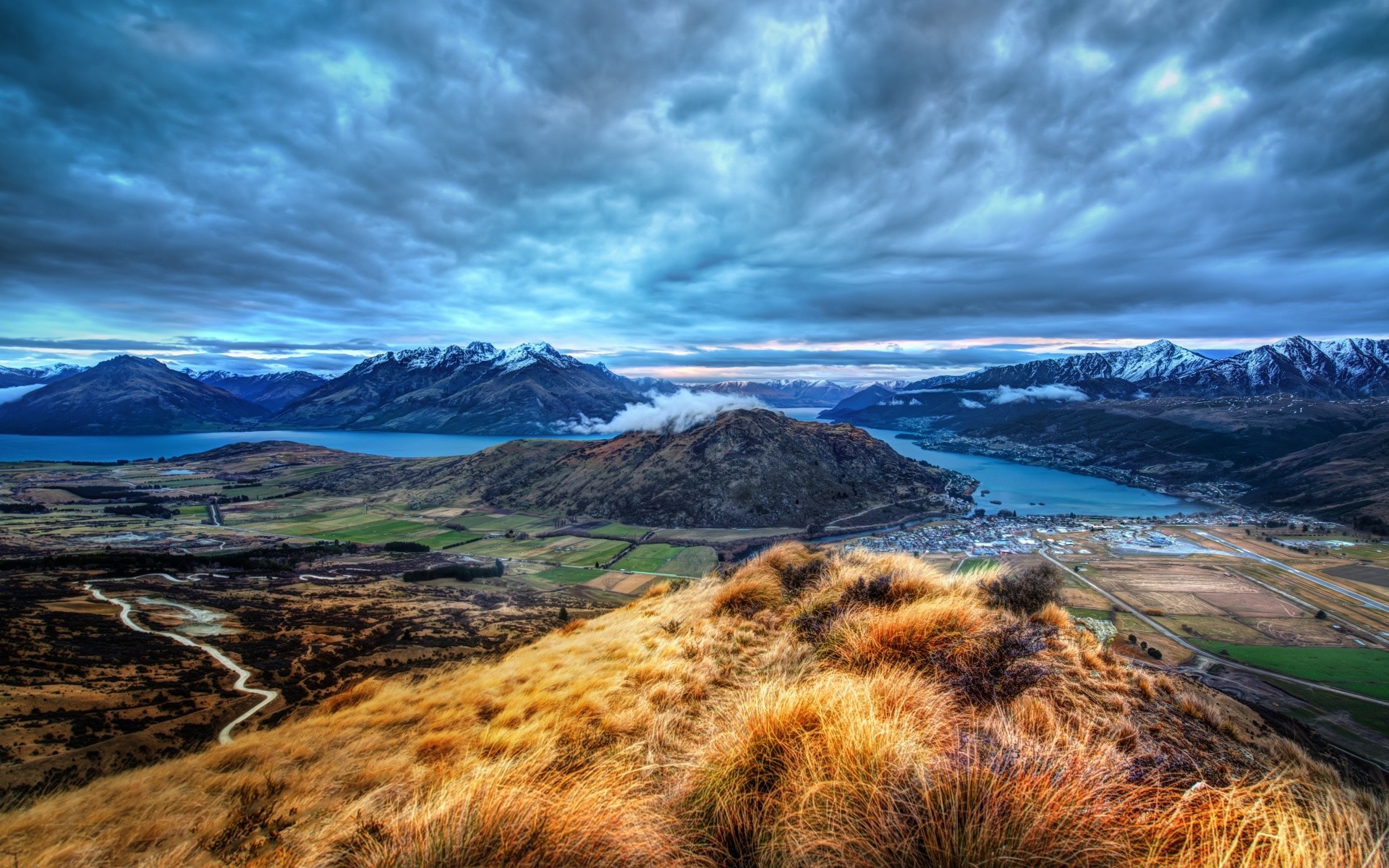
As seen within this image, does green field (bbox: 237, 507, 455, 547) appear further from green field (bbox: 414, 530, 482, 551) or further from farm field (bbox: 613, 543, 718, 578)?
farm field (bbox: 613, 543, 718, 578)

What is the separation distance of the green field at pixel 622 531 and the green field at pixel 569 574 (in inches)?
929

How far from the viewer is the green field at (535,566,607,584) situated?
61.8m

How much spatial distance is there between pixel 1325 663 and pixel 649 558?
226 ft

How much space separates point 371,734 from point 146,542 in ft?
297

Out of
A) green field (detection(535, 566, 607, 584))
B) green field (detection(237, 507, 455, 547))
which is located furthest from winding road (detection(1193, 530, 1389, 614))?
green field (detection(237, 507, 455, 547))

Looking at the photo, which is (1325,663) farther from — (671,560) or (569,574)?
(569,574)

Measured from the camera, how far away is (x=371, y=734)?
6137 mm

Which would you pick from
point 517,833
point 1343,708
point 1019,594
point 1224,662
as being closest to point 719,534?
point 1224,662

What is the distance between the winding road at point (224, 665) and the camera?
12.0m

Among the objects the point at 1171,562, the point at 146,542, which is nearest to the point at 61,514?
the point at 146,542

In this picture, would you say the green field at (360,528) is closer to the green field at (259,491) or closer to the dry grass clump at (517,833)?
the green field at (259,491)

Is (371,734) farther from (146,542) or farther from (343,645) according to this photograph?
(146,542)

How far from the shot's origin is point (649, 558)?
7831 centimetres

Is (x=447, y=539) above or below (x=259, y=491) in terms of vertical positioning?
below
